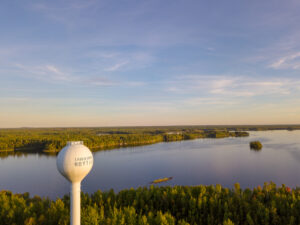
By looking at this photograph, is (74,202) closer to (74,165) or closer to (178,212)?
(74,165)

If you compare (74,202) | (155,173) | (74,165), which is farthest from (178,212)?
(155,173)

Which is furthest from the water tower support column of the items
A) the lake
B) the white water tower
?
the lake

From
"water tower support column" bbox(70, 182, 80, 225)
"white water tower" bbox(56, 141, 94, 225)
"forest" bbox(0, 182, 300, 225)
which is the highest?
"white water tower" bbox(56, 141, 94, 225)

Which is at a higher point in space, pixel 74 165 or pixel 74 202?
pixel 74 165

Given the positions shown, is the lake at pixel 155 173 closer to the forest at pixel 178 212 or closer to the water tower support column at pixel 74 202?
the forest at pixel 178 212

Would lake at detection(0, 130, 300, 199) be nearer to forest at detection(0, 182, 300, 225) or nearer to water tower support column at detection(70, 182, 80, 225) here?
forest at detection(0, 182, 300, 225)

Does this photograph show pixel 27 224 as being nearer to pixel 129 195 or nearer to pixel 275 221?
pixel 129 195

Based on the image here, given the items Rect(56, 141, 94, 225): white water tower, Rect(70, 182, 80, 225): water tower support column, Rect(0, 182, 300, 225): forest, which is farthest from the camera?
Rect(0, 182, 300, 225): forest

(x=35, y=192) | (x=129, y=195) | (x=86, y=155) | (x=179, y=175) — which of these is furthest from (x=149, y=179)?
(x=86, y=155)

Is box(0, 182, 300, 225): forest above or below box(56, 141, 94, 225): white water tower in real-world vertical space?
below
